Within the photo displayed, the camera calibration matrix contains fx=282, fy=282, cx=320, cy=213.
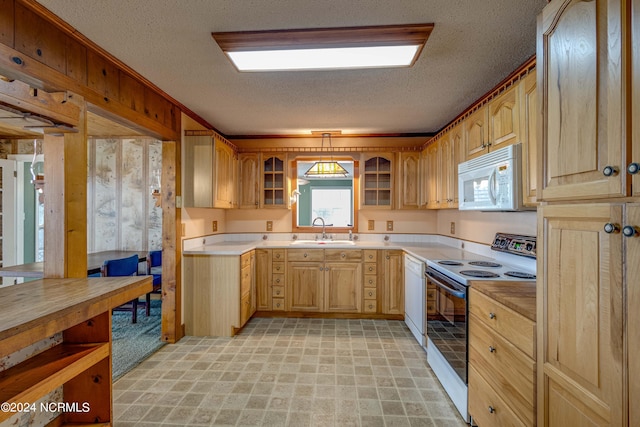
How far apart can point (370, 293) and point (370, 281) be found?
Answer: 5.7 inches

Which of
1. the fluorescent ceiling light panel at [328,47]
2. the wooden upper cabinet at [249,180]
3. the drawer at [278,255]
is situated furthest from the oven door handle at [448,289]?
the wooden upper cabinet at [249,180]

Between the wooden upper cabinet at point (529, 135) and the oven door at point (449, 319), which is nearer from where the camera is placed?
the wooden upper cabinet at point (529, 135)

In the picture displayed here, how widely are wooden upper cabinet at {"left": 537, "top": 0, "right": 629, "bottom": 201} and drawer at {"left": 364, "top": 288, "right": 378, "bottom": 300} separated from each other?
8.25 feet

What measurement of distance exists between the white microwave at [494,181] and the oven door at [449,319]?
0.60 meters

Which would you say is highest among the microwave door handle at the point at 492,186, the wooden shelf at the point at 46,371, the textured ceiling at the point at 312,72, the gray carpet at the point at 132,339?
the textured ceiling at the point at 312,72

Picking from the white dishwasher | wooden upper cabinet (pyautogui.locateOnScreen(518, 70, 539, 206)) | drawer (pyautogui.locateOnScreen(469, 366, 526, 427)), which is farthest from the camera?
the white dishwasher

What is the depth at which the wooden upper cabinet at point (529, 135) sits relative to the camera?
5.33 feet

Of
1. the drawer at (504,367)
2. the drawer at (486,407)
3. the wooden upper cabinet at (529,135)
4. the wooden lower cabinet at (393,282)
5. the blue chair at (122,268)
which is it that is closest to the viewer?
the drawer at (504,367)

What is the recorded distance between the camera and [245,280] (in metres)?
3.13

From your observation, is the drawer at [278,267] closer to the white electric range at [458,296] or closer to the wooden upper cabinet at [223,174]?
the wooden upper cabinet at [223,174]

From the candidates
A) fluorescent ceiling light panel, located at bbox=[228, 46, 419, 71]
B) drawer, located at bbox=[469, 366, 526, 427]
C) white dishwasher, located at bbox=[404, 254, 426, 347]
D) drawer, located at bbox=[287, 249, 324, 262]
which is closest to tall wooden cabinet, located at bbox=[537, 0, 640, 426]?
drawer, located at bbox=[469, 366, 526, 427]

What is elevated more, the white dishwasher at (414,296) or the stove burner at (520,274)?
the stove burner at (520,274)

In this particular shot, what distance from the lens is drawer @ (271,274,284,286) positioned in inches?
137

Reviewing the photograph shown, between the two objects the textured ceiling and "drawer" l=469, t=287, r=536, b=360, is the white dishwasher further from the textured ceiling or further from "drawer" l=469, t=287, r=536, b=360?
the textured ceiling
